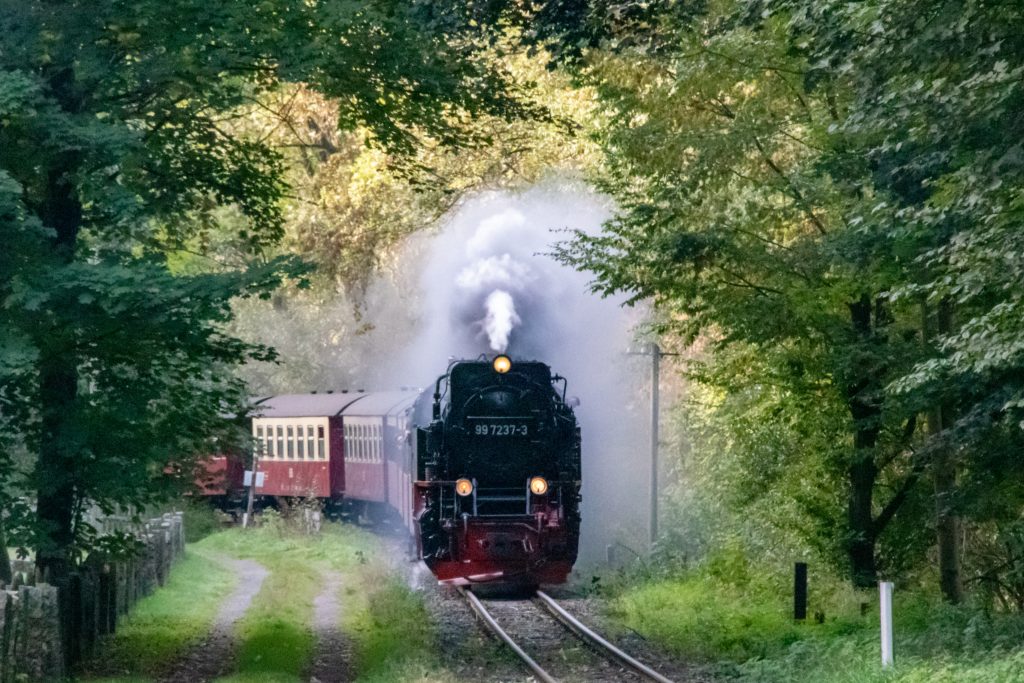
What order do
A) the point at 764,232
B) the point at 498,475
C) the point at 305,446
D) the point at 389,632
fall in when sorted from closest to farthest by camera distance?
the point at 764,232, the point at 389,632, the point at 498,475, the point at 305,446

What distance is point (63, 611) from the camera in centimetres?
1655

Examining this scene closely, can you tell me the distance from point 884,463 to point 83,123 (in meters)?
10.8

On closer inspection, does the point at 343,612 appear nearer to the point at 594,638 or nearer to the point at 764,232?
the point at 594,638

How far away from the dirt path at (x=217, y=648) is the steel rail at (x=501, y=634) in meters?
3.31

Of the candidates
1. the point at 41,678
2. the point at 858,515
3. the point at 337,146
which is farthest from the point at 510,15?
the point at 337,146

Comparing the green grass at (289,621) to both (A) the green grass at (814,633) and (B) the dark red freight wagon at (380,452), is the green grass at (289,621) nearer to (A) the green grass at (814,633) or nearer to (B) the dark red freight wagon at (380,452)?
(B) the dark red freight wagon at (380,452)

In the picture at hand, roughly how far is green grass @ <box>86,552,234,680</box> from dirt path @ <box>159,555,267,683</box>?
0.17m

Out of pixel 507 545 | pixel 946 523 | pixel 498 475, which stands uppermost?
pixel 498 475

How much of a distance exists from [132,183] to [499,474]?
6.69 metres

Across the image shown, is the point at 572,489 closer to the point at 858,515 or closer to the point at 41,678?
the point at 858,515

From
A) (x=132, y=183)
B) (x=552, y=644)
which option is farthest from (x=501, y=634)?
(x=132, y=183)

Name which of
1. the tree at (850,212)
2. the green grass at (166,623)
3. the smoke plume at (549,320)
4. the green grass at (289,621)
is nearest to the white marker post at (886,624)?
the tree at (850,212)

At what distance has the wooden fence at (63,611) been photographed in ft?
46.0

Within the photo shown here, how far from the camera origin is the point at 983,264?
11297 mm
